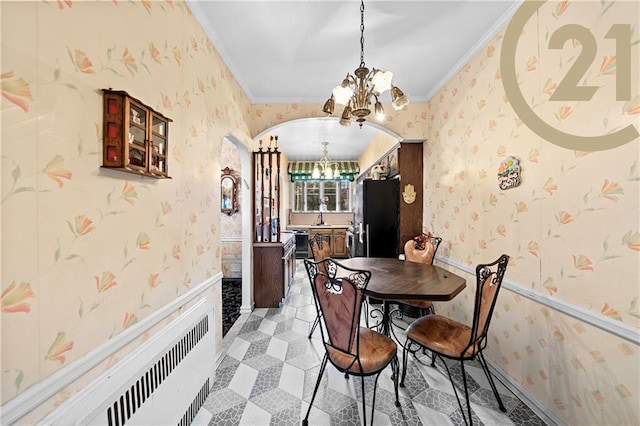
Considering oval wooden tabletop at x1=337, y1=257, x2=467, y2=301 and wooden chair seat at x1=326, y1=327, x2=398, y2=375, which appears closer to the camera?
wooden chair seat at x1=326, y1=327, x2=398, y2=375

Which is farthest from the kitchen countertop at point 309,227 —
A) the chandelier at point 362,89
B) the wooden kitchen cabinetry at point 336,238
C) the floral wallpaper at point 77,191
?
the floral wallpaper at point 77,191

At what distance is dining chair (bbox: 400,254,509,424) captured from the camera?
1.41m

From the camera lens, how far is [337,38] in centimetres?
191

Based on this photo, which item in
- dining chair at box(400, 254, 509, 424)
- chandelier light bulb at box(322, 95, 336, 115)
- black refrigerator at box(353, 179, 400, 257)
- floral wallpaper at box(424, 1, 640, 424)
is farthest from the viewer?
black refrigerator at box(353, 179, 400, 257)

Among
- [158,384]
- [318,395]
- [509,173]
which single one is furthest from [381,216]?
[158,384]

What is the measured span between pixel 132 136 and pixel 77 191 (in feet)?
1.11

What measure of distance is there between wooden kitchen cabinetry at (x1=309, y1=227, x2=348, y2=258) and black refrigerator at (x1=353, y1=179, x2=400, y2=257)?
2.80 metres

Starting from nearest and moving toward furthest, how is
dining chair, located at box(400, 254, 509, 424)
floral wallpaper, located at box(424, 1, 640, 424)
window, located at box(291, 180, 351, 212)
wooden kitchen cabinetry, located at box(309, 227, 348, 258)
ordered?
floral wallpaper, located at box(424, 1, 640, 424), dining chair, located at box(400, 254, 509, 424), wooden kitchen cabinetry, located at box(309, 227, 348, 258), window, located at box(291, 180, 351, 212)

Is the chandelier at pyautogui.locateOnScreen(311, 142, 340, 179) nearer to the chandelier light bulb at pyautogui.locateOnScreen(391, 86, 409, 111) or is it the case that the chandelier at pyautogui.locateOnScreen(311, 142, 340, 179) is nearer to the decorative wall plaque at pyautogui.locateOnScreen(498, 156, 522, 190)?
the chandelier light bulb at pyautogui.locateOnScreen(391, 86, 409, 111)

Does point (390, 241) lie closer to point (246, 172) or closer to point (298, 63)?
point (246, 172)

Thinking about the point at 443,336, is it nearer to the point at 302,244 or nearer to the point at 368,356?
the point at 368,356

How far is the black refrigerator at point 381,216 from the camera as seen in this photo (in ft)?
10.8

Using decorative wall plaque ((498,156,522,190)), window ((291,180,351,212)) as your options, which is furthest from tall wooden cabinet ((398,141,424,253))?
window ((291,180,351,212))

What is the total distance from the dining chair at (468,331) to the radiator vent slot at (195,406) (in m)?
1.45
